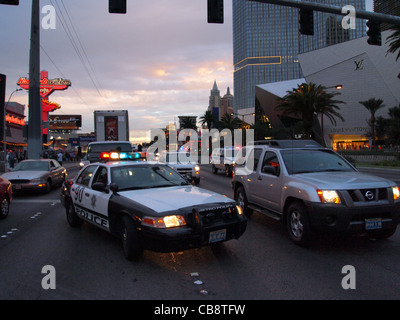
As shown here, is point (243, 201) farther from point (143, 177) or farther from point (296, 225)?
point (143, 177)

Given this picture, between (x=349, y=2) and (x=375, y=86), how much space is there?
74.2 metres

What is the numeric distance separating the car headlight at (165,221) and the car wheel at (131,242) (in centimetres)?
31

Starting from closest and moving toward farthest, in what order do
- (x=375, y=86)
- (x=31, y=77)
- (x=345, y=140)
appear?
1. (x=31, y=77)
2. (x=375, y=86)
3. (x=345, y=140)

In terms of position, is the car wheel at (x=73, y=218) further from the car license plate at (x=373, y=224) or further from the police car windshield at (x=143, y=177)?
the car license plate at (x=373, y=224)

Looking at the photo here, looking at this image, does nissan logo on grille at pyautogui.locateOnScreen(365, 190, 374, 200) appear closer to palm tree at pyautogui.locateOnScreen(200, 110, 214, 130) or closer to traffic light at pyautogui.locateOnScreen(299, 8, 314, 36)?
traffic light at pyautogui.locateOnScreen(299, 8, 314, 36)

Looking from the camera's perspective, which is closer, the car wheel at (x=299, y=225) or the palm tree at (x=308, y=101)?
the car wheel at (x=299, y=225)

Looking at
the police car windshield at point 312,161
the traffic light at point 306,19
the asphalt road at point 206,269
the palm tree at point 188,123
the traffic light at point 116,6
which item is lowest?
the asphalt road at point 206,269

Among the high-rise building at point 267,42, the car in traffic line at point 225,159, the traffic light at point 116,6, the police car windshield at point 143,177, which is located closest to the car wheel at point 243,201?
the police car windshield at point 143,177

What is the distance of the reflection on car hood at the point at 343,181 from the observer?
540 cm

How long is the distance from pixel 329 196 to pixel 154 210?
111 inches

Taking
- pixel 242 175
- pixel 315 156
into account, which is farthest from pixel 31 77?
pixel 315 156

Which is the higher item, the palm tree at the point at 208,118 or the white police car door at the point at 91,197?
the palm tree at the point at 208,118
